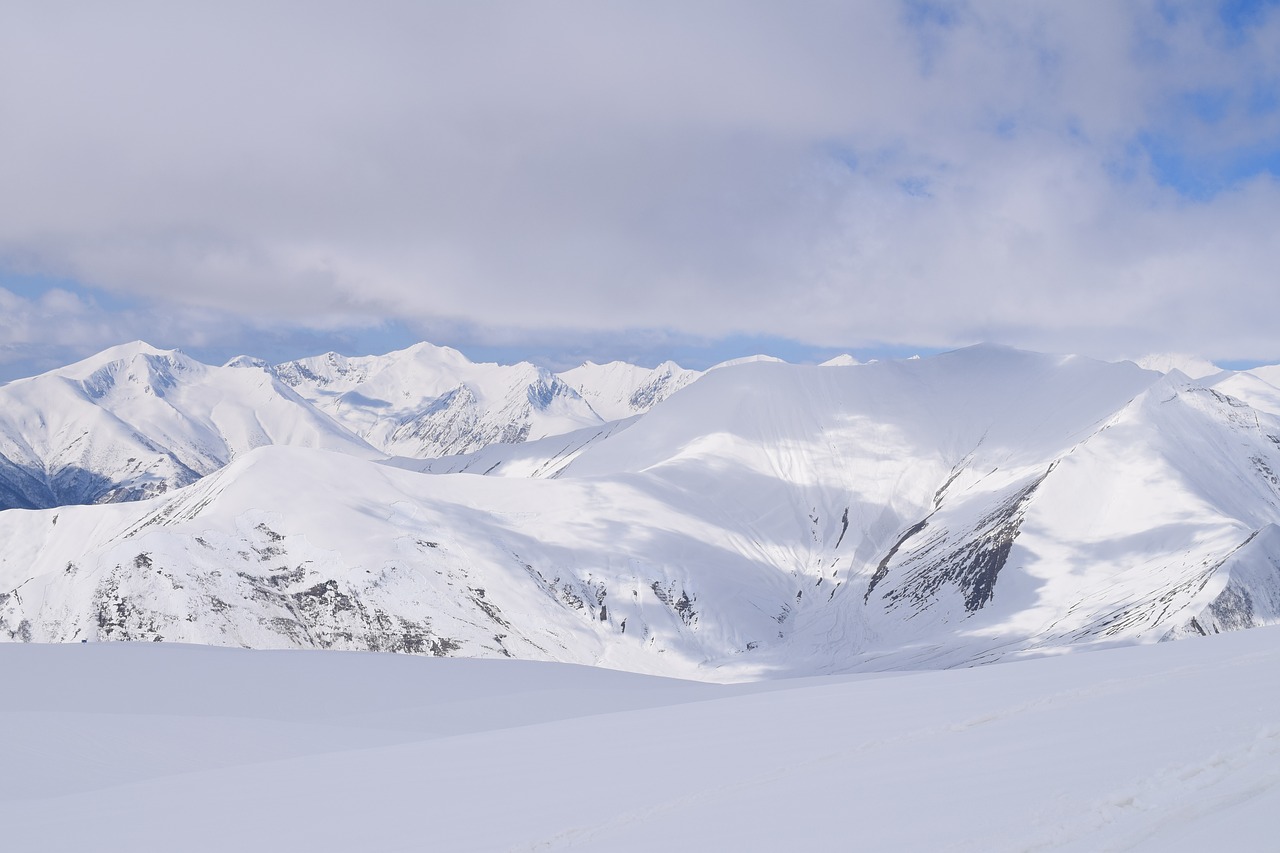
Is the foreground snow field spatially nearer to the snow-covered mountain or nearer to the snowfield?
the snowfield

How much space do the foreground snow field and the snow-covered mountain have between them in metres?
81.1

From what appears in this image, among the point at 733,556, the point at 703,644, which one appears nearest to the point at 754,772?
the point at 703,644

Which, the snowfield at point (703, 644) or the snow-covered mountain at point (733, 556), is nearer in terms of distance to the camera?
the snowfield at point (703, 644)

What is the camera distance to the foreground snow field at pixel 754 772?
25.3 feet

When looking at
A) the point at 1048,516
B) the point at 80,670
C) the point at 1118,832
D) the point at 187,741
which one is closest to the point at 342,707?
the point at 187,741

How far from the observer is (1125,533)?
122 metres

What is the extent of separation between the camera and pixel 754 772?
11.7m

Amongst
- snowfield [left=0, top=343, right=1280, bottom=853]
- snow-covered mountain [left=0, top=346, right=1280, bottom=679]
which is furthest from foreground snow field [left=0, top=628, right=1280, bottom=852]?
snow-covered mountain [left=0, top=346, right=1280, bottom=679]

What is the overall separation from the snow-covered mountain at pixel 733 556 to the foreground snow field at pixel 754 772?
81053mm

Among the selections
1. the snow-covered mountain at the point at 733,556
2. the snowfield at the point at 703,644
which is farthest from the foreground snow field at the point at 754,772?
the snow-covered mountain at the point at 733,556

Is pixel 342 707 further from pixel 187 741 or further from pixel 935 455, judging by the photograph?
pixel 935 455

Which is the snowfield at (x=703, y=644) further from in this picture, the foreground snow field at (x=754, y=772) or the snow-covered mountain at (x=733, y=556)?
the snow-covered mountain at (x=733, y=556)

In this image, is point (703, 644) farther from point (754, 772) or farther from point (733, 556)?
point (754, 772)

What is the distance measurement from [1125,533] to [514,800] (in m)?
133
